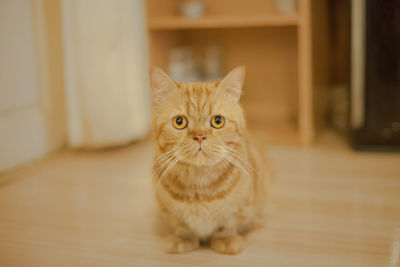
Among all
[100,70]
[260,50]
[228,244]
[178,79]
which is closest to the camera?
[228,244]

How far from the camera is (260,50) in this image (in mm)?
2184

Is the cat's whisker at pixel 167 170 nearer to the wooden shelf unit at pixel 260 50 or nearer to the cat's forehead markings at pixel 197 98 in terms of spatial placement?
the cat's forehead markings at pixel 197 98

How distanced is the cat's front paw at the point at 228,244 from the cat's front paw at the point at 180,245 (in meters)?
0.04

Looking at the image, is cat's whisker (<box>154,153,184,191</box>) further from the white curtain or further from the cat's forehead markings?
the white curtain

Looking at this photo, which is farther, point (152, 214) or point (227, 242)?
point (152, 214)

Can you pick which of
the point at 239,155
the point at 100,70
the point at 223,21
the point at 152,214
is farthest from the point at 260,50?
the point at 239,155

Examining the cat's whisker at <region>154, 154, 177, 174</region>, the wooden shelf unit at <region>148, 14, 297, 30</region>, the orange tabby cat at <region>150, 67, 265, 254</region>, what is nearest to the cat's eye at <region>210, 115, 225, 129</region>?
the orange tabby cat at <region>150, 67, 265, 254</region>

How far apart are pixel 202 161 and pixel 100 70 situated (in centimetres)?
97

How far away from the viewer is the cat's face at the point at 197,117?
935mm

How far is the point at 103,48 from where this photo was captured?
1.78 metres

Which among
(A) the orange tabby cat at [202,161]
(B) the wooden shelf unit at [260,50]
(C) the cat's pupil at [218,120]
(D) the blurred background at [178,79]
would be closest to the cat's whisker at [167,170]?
(A) the orange tabby cat at [202,161]

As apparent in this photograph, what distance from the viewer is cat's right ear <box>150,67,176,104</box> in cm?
96

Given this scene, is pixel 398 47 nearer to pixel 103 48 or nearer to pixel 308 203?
pixel 308 203

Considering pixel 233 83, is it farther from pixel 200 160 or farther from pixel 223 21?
pixel 223 21
